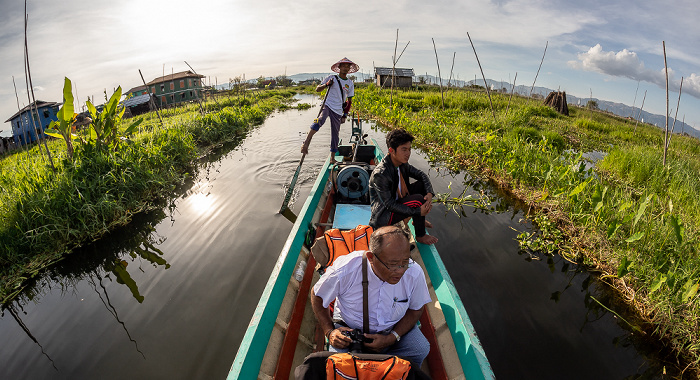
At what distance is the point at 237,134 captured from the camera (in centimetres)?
1345

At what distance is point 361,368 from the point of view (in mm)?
1693

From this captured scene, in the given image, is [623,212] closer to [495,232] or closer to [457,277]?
[495,232]

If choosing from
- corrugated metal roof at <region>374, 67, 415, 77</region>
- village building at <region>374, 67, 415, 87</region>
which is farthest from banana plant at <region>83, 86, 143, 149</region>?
corrugated metal roof at <region>374, 67, 415, 77</region>

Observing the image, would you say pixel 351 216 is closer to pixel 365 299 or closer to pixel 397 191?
pixel 397 191

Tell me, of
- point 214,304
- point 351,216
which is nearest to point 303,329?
point 214,304

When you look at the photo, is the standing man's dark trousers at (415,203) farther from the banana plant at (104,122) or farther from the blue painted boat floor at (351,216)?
the banana plant at (104,122)

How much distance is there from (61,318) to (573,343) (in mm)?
5789

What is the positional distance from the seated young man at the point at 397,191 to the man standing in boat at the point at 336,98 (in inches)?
112

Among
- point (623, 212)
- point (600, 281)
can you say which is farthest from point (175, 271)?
point (623, 212)

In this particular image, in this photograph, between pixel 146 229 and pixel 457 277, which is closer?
pixel 457 277

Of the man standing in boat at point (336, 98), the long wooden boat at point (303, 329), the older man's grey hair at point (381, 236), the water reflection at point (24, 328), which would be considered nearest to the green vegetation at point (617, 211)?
the long wooden boat at point (303, 329)

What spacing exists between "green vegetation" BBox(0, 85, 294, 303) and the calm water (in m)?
0.30

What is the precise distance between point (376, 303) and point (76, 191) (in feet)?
19.0

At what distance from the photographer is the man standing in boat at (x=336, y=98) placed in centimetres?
593
